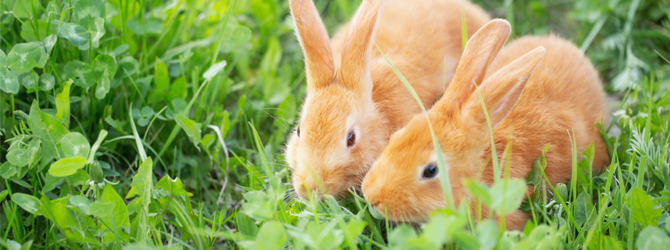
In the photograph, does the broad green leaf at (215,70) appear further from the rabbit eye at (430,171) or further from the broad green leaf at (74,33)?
the rabbit eye at (430,171)

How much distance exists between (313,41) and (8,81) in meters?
1.66

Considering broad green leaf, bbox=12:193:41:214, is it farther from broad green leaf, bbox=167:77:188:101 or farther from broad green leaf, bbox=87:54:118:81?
broad green leaf, bbox=167:77:188:101

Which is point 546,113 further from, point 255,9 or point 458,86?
point 255,9

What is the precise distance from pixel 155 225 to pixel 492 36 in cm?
200

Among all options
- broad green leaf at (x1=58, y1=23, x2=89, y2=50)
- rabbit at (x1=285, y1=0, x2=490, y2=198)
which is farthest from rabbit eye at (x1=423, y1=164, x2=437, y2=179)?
broad green leaf at (x1=58, y1=23, x2=89, y2=50)

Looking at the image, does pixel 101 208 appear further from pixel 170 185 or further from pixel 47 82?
pixel 47 82

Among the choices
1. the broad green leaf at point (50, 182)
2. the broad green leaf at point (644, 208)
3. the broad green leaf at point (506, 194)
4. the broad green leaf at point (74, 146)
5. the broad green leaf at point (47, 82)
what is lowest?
the broad green leaf at point (644, 208)

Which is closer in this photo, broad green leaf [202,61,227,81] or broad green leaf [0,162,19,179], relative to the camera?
broad green leaf [0,162,19,179]

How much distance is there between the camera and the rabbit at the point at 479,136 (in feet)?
7.95

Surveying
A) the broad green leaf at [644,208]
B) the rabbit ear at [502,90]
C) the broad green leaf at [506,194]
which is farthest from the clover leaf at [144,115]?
the broad green leaf at [644,208]

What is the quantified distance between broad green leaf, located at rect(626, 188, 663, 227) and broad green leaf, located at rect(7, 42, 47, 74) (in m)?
3.07

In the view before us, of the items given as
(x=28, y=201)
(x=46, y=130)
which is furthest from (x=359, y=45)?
(x=28, y=201)

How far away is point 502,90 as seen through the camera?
240 centimetres

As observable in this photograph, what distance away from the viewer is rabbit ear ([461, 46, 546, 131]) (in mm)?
2387
